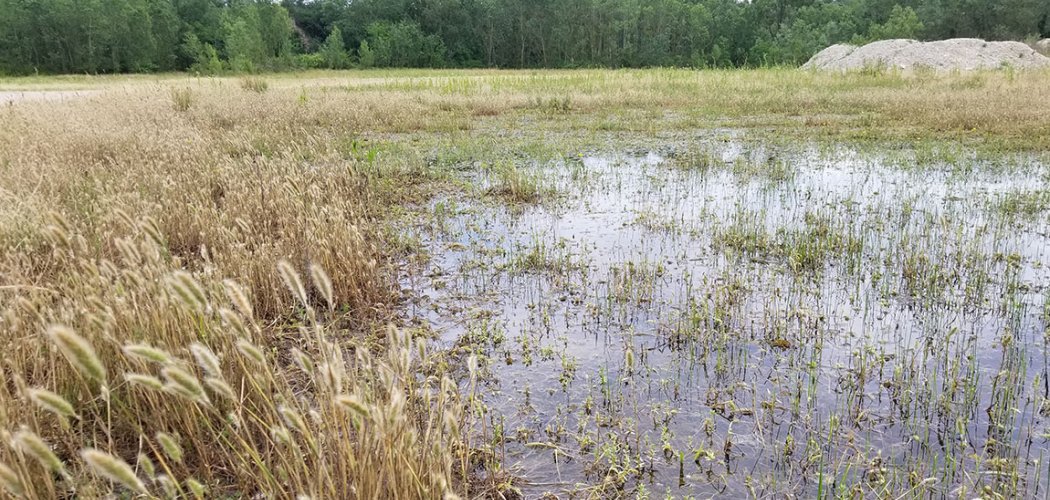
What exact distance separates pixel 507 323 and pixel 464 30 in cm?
8007

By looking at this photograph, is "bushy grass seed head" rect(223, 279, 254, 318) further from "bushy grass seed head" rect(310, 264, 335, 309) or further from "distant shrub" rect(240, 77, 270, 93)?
"distant shrub" rect(240, 77, 270, 93)

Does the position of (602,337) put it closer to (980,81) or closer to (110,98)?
(110,98)

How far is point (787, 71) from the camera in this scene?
78.7 ft

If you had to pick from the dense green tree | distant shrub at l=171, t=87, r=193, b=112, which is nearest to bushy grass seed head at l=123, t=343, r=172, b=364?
distant shrub at l=171, t=87, r=193, b=112

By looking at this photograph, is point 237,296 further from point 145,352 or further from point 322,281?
point 145,352

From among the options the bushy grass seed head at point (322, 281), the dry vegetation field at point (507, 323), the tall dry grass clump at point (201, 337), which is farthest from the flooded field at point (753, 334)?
the bushy grass seed head at point (322, 281)

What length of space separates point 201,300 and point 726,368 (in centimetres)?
292

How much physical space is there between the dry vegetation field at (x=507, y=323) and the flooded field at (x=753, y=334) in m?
0.02

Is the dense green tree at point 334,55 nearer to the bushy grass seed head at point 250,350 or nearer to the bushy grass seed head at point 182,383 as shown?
the bushy grass seed head at point 250,350

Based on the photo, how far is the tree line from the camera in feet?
172

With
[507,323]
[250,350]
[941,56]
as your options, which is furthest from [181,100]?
[941,56]

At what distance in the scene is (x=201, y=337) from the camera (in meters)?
3.18

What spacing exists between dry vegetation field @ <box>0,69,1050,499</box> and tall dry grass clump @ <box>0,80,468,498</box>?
3 centimetres

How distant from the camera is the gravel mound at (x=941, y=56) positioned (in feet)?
87.8
